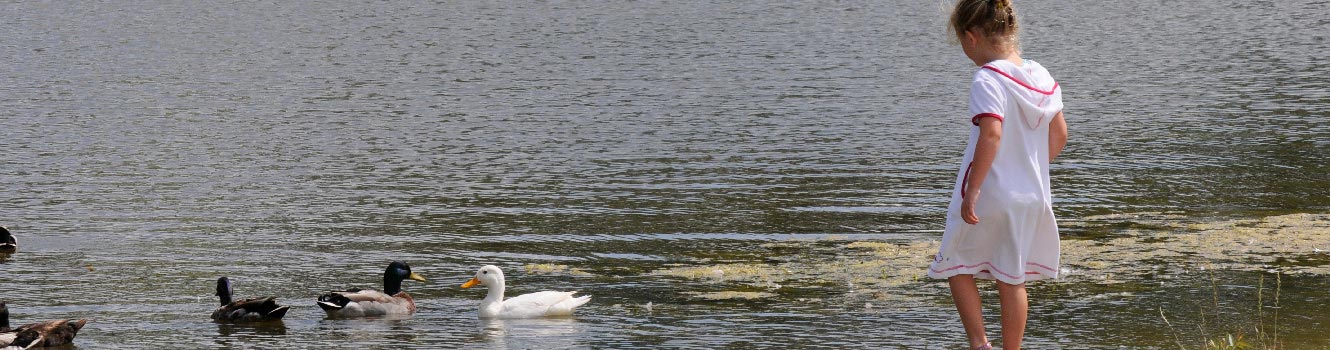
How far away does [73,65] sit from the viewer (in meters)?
34.4

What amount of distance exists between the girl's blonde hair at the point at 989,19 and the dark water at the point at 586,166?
50cm

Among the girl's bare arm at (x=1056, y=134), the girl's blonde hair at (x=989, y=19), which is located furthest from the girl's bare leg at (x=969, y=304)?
the girl's blonde hair at (x=989, y=19)

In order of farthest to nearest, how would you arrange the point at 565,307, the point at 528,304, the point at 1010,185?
the point at 528,304
the point at 565,307
the point at 1010,185

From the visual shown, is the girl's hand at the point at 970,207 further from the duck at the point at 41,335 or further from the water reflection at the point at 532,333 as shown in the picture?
the duck at the point at 41,335

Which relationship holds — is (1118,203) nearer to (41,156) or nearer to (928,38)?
(41,156)

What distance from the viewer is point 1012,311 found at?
737 cm

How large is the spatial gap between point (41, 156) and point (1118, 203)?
43.6ft

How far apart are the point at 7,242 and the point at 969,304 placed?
9885mm

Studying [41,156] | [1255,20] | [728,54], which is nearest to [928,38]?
[728,54]

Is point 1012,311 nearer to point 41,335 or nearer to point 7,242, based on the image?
point 41,335

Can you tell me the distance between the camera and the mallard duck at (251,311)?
1097 centimetres

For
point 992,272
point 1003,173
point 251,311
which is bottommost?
point 251,311

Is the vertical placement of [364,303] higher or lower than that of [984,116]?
lower

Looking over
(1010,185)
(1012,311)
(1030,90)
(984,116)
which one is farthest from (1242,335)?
(984,116)
